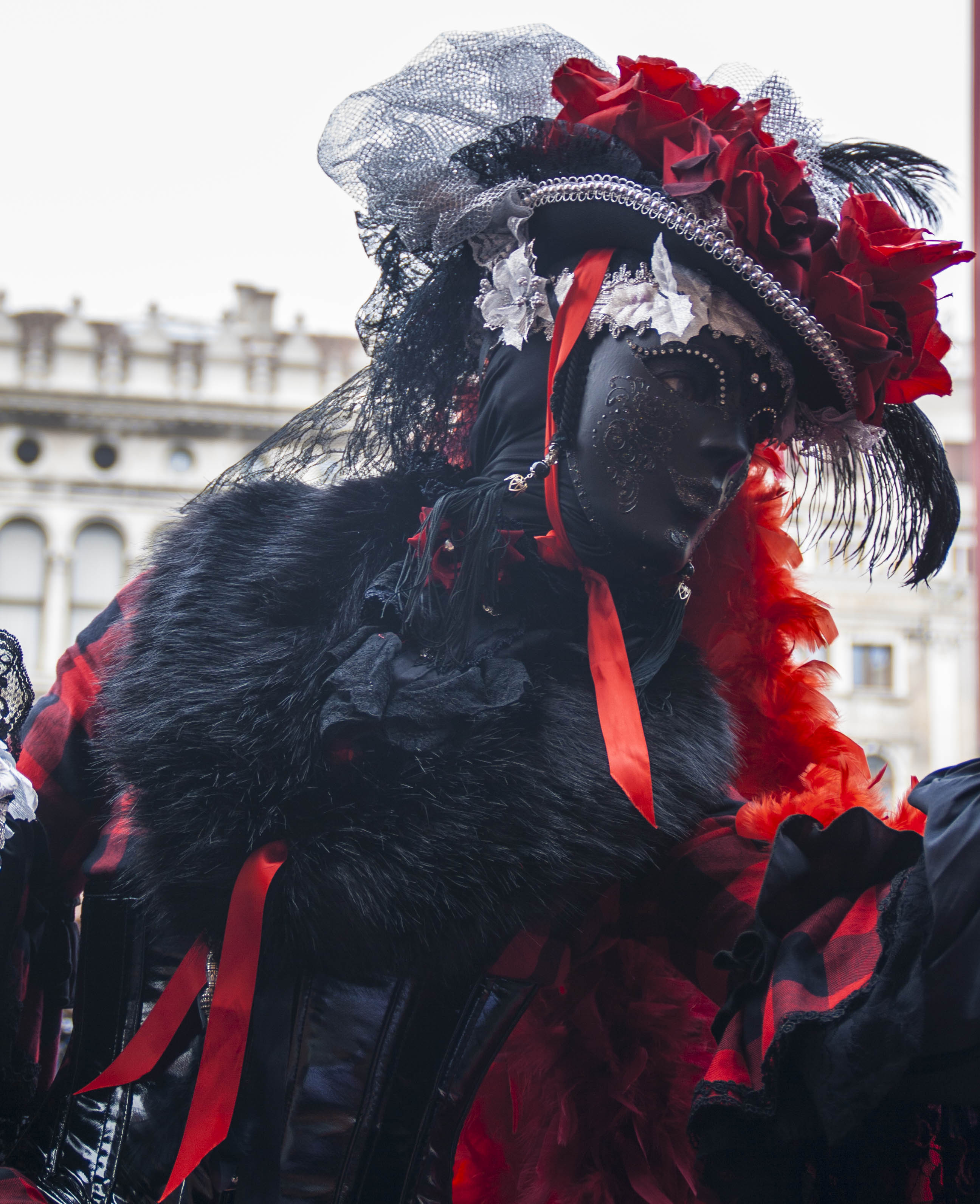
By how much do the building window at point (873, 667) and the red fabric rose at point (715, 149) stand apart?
15.4m

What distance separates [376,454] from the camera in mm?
1576

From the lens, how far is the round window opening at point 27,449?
14289 mm

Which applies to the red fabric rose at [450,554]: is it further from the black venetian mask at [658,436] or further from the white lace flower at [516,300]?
the white lace flower at [516,300]

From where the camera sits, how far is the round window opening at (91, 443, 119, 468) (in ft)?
46.8

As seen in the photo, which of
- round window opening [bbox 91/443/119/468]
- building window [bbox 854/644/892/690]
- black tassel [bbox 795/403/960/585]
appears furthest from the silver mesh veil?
building window [bbox 854/644/892/690]

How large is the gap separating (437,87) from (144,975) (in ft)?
4.03

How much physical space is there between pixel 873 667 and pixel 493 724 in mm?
15847

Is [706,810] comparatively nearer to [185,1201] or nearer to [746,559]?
[746,559]

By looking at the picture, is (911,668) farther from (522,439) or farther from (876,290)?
(522,439)

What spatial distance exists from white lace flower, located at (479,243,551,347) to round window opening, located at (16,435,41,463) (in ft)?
46.3

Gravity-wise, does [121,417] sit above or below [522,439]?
above

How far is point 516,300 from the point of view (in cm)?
141

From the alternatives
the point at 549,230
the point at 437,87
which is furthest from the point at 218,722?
the point at 437,87

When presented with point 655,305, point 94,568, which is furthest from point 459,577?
point 94,568
